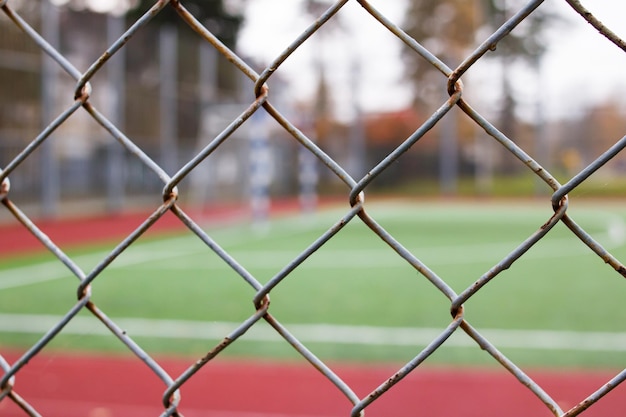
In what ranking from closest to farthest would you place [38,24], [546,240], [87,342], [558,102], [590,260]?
[87,342] → [590,260] → [546,240] → [38,24] → [558,102]

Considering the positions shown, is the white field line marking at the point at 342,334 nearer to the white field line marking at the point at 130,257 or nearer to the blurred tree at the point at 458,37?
the white field line marking at the point at 130,257

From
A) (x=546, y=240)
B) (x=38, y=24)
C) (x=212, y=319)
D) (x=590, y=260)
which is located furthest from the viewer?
(x=38, y=24)

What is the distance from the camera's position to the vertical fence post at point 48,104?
1149cm

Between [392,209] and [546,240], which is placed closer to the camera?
[546,240]

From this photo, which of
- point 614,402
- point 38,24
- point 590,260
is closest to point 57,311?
point 614,402

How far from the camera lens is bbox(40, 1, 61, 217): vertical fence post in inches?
452

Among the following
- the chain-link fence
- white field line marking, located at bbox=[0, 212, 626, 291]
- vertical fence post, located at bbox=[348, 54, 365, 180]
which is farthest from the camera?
vertical fence post, located at bbox=[348, 54, 365, 180]

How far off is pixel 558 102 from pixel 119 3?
438 inches

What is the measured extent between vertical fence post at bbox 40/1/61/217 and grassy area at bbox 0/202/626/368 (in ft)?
10.0

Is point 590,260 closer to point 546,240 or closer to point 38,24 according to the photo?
point 546,240

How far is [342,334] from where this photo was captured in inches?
164

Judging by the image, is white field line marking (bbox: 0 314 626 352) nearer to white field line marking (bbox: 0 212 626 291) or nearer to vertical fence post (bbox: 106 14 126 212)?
white field line marking (bbox: 0 212 626 291)

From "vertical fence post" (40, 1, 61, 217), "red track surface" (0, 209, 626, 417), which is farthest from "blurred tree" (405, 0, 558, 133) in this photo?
"red track surface" (0, 209, 626, 417)

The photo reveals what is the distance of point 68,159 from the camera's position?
12.4 m
